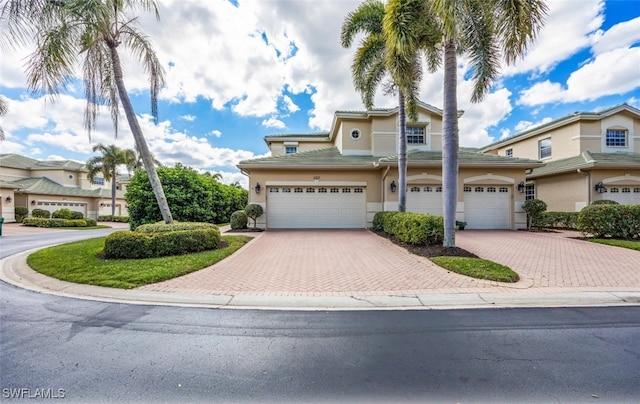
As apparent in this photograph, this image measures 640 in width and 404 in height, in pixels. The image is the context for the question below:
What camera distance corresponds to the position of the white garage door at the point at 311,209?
15359 millimetres

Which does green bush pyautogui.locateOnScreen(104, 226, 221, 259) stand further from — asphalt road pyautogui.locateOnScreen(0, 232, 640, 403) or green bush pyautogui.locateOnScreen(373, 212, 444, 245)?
green bush pyautogui.locateOnScreen(373, 212, 444, 245)

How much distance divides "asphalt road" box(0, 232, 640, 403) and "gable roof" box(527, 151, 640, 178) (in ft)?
49.5

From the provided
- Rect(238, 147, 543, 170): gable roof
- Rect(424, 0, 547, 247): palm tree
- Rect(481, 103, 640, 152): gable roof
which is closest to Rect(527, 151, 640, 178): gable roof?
Rect(481, 103, 640, 152): gable roof

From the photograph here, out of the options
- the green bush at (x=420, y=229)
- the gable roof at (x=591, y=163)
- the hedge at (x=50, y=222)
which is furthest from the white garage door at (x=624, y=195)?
the hedge at (x=50, y=222)

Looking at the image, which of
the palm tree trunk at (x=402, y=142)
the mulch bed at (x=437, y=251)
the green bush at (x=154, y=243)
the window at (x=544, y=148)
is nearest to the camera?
the green bush at (x=154, y=243)

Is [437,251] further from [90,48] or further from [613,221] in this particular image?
[90,48]

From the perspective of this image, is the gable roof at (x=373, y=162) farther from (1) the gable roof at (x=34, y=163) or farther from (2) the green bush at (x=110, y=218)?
(1) the gable roof at (x=34, y=163)

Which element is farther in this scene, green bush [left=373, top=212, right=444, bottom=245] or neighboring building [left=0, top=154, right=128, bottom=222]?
neighboring building [left=0, top=154, right=128, bottom=222]

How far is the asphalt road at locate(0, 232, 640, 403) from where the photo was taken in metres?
2.53

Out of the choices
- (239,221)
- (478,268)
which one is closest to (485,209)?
(478,268)

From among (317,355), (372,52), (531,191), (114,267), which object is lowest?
(317,355)

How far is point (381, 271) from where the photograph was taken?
6.68 m

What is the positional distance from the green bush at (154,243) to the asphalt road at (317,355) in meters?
3.09

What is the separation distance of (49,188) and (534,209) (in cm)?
4489
